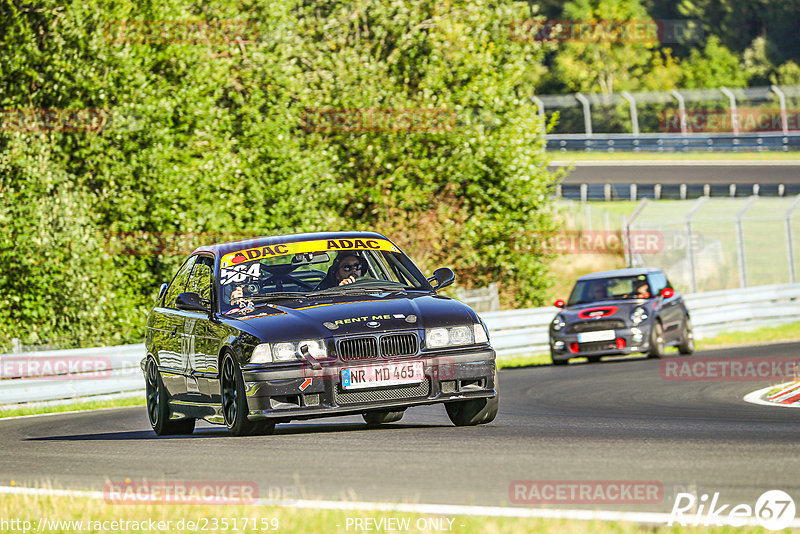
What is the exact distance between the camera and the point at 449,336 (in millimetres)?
9945

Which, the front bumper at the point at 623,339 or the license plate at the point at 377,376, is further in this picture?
the front bumper at the point at 623,339

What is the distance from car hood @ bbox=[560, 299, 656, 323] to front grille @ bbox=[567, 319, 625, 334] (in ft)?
0.21

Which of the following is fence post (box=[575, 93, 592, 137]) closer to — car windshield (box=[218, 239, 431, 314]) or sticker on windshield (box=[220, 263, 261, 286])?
car windshield (box=[218, 239, 431, 314])

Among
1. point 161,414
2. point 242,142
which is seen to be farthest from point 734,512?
Answer: point 242,142

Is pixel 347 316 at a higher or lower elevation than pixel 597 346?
higher

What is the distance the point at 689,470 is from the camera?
7.18 meters

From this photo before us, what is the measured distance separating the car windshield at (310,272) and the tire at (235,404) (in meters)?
0.55

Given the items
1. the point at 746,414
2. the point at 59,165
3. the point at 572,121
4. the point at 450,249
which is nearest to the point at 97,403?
the point at 59,165

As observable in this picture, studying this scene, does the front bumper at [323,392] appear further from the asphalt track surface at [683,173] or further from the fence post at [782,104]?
the asphalt track surface at [683,173]

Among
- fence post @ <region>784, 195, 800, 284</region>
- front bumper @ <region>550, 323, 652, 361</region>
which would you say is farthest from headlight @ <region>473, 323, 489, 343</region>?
fence post @ <region>784, 195, 800, 284</region>

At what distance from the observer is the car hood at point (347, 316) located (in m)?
9.75

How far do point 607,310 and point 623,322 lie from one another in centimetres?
37

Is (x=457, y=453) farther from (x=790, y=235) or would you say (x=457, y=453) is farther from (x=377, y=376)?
(x=790, y=235)

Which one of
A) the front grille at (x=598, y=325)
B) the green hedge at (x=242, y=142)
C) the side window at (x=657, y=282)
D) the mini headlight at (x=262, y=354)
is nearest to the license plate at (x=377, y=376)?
the mini headlight at (x=262, y=354)
